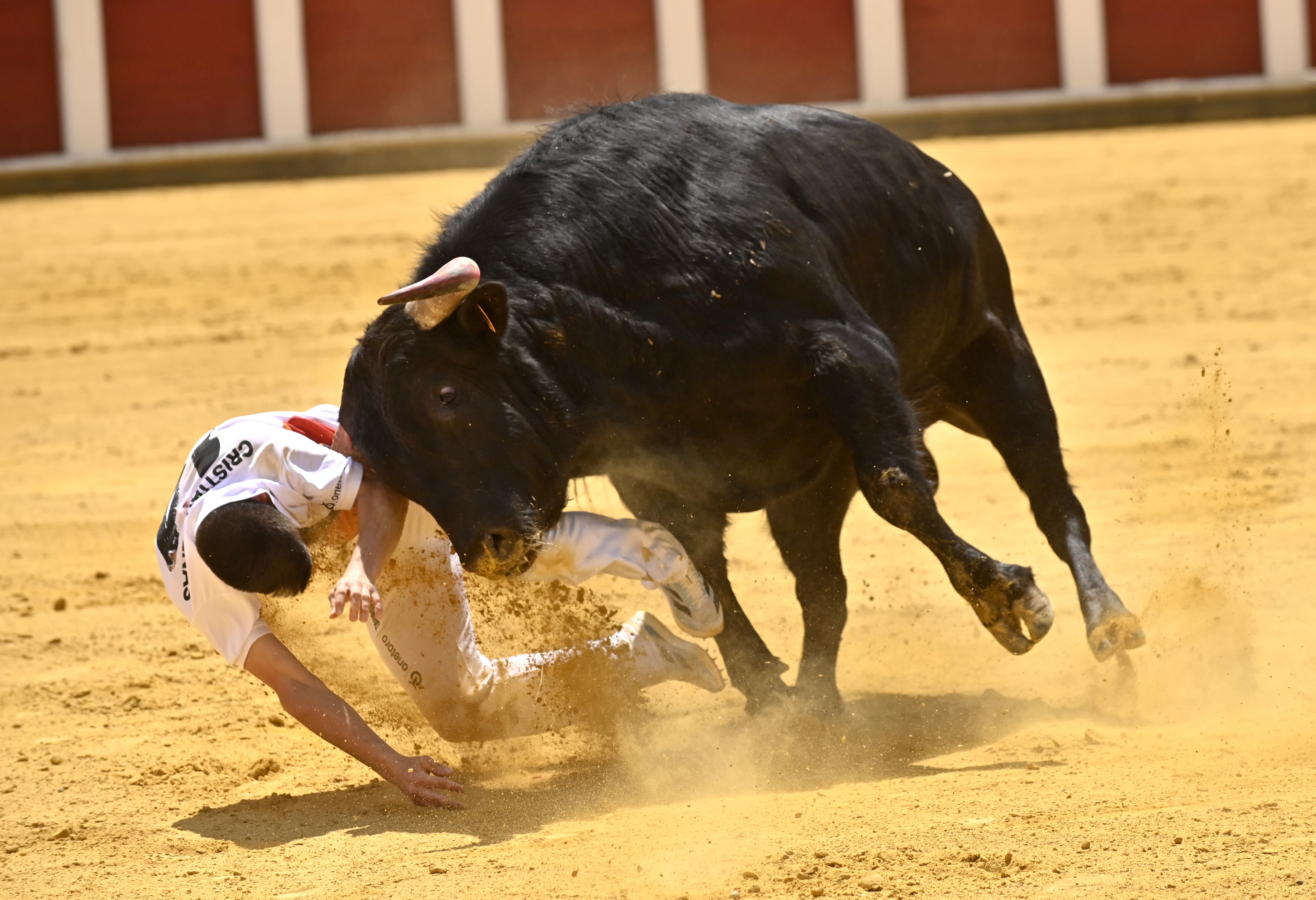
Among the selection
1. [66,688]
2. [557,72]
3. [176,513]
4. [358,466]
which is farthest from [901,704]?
[557,72]

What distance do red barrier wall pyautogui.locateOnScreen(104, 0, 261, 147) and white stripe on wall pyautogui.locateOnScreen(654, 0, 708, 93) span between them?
4.67 m

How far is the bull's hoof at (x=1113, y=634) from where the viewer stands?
4602 millimetres

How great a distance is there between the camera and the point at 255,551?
3.66 m

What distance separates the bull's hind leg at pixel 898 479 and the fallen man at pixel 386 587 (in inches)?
20.7

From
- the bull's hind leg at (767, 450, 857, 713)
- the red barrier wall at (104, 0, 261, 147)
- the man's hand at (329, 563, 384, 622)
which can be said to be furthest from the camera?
the red barrier wall at (104, 0, 261, 147)

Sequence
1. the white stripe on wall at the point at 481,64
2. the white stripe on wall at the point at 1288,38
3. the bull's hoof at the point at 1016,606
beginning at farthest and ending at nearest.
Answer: the white stripe on wall at the point at 481,64
the white stripe on wall at the point at 1288,38
the bull's hoof at the point at 1016,606

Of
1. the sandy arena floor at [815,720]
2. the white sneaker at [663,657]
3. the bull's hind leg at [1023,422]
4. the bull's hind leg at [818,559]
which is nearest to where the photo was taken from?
the sandy arena floor at [815,720]

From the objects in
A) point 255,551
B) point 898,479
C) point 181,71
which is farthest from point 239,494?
point 181,71

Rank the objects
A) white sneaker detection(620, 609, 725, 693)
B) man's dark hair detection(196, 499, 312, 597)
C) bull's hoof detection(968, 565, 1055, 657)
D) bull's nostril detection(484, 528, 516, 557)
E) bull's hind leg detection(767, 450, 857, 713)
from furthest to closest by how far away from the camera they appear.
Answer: bull's hind leg detection(767, 450, 857, 713) → white sneaker detection(620, 609, 725, 693) → bull's hoof detection(968, 565, 1055, 657) → bull's nostril detection(484, 528, 516, 557) → man's dark hair detection(196, 499, 312, 597)

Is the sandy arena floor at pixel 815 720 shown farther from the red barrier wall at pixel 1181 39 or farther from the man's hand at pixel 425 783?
the red barrier wall at pixel 1181 39

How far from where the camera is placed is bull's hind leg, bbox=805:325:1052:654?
13.3 feet

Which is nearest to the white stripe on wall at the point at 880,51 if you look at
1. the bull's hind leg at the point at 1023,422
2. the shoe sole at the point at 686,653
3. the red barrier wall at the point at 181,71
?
the red barrier wall at the point at 181,71

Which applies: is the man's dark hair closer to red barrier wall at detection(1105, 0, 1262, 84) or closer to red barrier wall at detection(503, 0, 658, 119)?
red barrier wall at detection(503, 0, 658, 119)

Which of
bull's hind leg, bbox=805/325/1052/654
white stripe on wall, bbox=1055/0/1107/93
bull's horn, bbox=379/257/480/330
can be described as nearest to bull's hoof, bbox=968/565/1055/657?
bull's hind leg, bbox=805/325/1052/654
